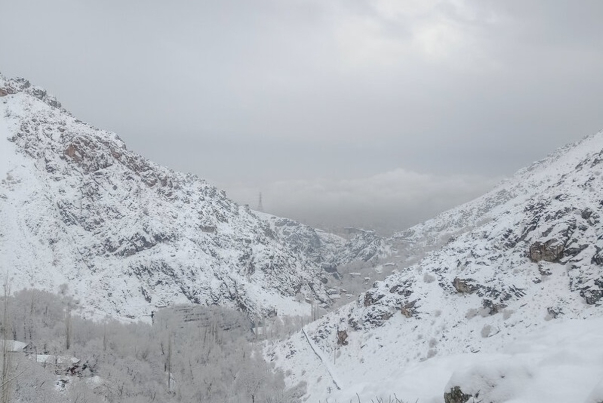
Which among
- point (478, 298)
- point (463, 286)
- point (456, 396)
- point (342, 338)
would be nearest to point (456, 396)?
point (456, 396)

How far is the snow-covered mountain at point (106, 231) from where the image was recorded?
100812 mm

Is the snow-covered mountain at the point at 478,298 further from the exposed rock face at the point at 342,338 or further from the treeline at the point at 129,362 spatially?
the treeline at the point at 129,362

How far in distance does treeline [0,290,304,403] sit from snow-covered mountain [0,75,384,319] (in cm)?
1988

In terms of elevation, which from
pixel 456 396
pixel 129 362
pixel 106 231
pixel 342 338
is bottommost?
pixel 129 362

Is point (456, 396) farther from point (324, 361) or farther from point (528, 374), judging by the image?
point (324, 361)

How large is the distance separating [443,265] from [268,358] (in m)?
32.9

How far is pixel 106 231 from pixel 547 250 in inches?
4443

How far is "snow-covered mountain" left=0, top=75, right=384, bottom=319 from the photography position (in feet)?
331

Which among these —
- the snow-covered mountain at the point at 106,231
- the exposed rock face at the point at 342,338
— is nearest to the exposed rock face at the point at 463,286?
the exposed rock face at the point at 342,338

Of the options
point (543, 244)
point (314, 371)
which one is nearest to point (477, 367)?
point (543, 244)

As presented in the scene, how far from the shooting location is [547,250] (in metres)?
42.5

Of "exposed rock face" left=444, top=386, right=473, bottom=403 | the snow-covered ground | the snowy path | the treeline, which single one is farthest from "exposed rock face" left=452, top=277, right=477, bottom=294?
"exposed rock face" left=444, top=386, right=473, bottom=403

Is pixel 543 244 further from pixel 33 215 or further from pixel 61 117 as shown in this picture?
pixel 61 117

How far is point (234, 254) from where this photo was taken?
139 metres
